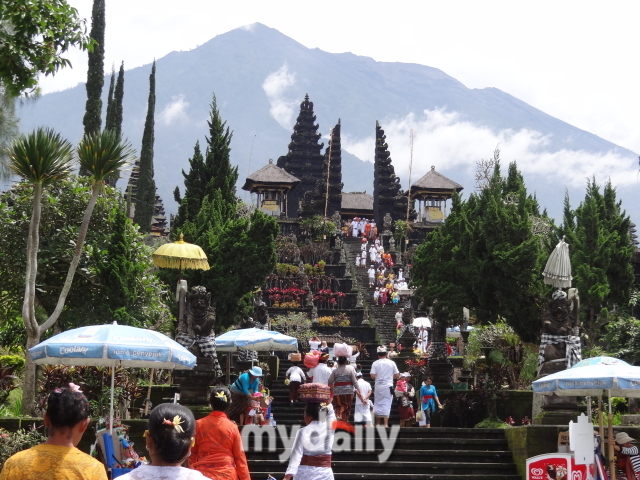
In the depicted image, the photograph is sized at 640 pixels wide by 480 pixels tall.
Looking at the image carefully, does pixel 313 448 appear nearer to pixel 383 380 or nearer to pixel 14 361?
pixel 383 380

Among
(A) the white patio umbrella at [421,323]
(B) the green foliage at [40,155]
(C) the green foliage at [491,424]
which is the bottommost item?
(C) the green foliage at [491,424]

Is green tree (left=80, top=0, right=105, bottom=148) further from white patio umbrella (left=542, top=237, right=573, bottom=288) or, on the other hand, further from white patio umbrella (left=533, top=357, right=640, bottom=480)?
white patio umbrella (left=533, top=357, right=640, bottom=480)

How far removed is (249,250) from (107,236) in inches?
181

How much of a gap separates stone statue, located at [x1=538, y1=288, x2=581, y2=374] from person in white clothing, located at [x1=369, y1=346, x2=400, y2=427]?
7.86 feet

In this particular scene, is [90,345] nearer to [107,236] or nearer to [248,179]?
[107,236]

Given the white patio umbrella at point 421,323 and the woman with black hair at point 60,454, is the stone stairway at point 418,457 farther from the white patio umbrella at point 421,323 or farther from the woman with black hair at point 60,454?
the white patio umbrella at point 421,323

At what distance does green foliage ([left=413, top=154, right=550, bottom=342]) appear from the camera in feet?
63.7

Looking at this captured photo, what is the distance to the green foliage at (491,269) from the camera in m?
19.4

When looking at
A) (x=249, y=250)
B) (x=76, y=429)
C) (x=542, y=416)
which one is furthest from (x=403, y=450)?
(x=249, y=250)

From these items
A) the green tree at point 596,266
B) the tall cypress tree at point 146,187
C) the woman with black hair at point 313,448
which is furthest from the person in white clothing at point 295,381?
the tall cypress tree at point 146,187

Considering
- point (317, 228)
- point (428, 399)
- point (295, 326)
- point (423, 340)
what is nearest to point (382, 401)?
point (428, 399)

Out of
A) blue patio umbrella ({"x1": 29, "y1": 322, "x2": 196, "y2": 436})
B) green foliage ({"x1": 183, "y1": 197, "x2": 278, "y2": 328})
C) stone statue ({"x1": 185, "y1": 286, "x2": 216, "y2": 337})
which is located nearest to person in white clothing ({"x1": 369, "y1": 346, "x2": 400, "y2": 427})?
stone statue ({"x1": 185, "y1": 286, "x2": 216, "y2": 337})

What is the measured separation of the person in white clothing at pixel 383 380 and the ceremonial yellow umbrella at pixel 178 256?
417 centimetres

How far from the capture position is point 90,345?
1005 centimetres
